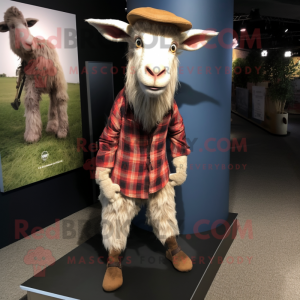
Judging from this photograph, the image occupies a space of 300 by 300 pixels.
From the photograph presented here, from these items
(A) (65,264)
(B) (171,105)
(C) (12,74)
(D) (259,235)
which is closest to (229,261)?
(D) (259,235)

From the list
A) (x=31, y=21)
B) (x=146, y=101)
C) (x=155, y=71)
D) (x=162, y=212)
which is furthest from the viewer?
(x=31, y=21)

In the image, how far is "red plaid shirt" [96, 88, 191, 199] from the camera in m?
1.67

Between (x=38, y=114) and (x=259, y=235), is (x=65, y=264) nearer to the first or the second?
(x=38, y=114)

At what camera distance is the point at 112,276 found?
1698mm

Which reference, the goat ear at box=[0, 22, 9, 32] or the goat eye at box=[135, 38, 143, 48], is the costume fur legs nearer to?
the goat eye at box=[135, 38, 143, 48]

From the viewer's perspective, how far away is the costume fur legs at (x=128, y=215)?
1727 millimetres

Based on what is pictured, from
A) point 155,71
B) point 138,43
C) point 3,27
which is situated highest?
point 3,27

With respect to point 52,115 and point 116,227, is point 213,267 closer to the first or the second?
point 116,227

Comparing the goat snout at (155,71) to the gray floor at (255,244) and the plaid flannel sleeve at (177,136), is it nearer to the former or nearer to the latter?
the plaid flannel sleeve at (177,136)

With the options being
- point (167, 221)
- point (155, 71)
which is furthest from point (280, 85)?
point (155, 71)

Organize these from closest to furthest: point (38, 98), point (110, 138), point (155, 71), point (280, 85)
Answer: point (155, 71) < point (110, 138) < point (38, 98) < point (280, 85)

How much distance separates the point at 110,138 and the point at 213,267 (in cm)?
111

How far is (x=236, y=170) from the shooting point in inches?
175

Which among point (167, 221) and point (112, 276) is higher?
point (167, 221)
